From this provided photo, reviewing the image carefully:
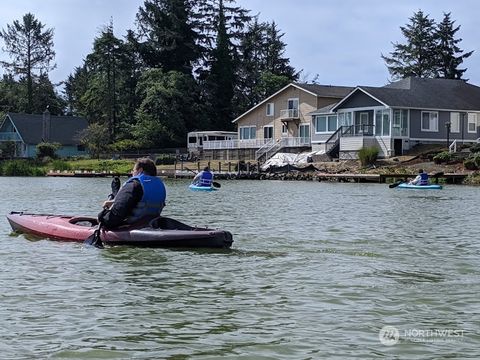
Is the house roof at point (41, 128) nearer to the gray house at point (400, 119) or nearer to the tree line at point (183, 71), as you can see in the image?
the tree line at point (183, 71)

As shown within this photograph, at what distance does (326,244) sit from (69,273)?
6.07m

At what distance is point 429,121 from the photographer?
58.2 metres

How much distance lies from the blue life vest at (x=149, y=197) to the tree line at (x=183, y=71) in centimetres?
6513

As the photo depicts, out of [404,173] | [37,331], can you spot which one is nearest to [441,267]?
[37,331]

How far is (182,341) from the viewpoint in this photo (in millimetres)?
7996

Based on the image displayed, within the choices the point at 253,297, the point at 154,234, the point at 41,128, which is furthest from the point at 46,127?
the point at 253,297

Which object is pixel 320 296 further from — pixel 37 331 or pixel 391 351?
pixel 37 331

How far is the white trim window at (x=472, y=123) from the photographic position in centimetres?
5950

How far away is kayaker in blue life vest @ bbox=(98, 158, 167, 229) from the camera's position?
14.4 m

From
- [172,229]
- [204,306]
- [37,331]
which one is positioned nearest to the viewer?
[37,331]

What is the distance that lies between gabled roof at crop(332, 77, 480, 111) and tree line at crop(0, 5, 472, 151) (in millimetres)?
26058

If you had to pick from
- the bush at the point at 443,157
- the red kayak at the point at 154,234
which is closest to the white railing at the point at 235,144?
the bush at the point at 443,157

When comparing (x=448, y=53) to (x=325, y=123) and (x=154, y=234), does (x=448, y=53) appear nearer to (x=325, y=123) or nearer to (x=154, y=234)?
(x=325, y=123)

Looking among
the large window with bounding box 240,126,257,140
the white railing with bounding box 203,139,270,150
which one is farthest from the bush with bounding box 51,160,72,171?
the large window with bounding box 240,126,257,140
